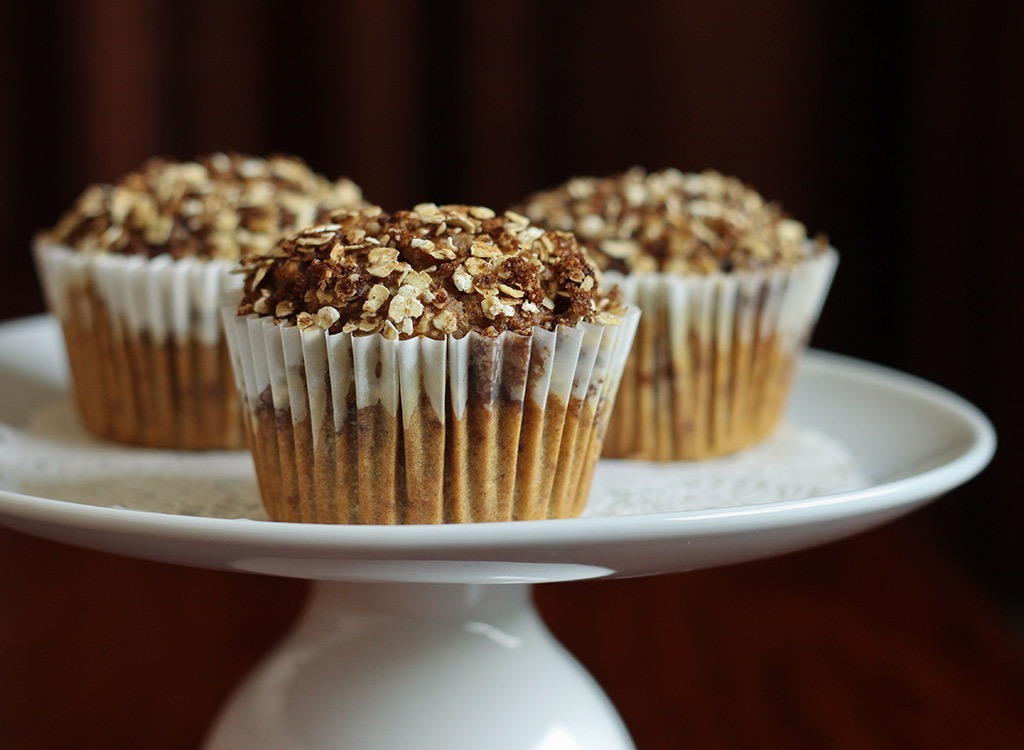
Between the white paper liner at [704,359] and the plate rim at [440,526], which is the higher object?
the plate rim at [440,526]

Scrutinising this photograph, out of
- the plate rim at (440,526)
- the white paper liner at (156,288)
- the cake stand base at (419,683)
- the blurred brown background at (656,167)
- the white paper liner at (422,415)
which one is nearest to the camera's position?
the plate rim at (440,526)

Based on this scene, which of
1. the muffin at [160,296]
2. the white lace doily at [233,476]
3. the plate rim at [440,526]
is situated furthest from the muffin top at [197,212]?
the plate rim at [440,526]

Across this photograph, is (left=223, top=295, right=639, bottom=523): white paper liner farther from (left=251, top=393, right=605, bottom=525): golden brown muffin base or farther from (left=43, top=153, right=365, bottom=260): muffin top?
(left=43, top=153, right=365, bottom=260): muffin top

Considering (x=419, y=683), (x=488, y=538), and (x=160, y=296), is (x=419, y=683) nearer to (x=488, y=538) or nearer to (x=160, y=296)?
(x=488, y=538)

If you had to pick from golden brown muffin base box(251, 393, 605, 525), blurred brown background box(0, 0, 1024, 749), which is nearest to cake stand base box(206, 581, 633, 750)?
golden brown muffin base box(251, 393, 605, 525)

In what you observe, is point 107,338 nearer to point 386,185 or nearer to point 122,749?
point 122,749

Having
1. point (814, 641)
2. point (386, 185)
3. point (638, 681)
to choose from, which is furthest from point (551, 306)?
point (386, 185)

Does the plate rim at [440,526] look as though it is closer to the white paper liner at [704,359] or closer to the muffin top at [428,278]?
the muffin top at [428,278]
